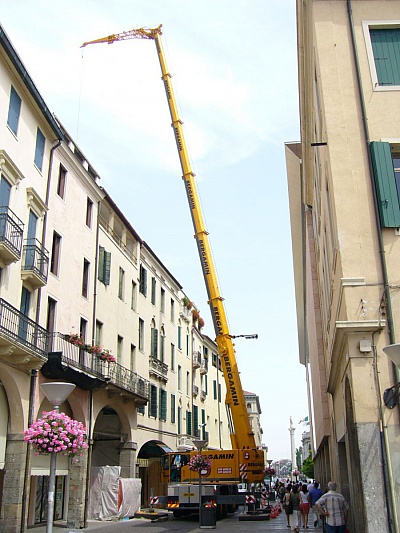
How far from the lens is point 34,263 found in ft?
63.6

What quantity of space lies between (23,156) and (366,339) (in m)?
13.8

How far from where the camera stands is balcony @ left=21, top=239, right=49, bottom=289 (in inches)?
740

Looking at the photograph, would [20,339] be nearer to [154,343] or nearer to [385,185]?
[385,185]

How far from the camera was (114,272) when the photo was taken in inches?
1125

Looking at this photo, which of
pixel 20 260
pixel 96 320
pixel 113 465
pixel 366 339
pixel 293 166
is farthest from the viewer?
pixel 293 166

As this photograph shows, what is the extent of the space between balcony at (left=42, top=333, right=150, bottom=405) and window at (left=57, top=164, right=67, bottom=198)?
5.92 meters

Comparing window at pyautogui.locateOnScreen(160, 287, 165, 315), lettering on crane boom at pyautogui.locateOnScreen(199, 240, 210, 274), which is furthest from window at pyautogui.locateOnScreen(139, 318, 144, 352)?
lettering on crane boom at pyautogui.locateOnScreen(199, 240, 210, 274)

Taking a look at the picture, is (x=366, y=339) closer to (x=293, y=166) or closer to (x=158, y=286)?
(x=293, y=166)

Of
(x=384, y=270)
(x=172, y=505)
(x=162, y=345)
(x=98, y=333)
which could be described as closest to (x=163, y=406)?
(x=162, y=345)

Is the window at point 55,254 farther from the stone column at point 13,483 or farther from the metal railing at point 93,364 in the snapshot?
the stone column at point 13,483

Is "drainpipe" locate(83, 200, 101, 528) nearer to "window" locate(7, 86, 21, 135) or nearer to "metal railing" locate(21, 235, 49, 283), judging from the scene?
"metal railing" locate(21, 235, 49, 283)

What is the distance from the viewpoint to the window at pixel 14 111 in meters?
18.7

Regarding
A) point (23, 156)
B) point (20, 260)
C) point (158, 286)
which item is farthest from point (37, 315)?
point (158, 286)

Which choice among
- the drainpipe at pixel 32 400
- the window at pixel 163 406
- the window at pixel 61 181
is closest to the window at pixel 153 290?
the window at pixel 163 406
